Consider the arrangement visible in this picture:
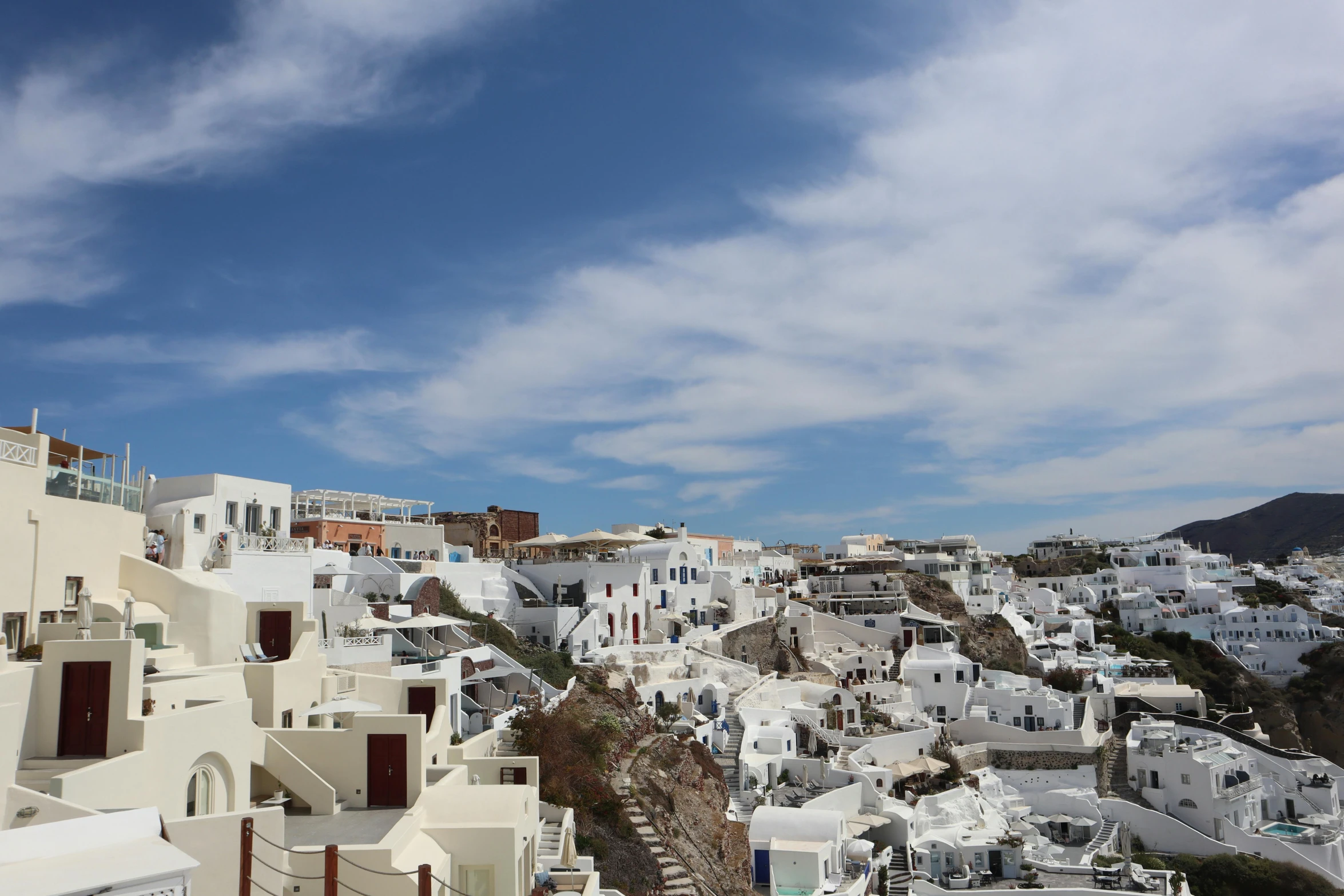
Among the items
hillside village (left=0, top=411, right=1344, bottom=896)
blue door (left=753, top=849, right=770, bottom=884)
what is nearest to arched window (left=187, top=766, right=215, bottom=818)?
hillside village (left=0, top=411, right=1344, bottom=896)

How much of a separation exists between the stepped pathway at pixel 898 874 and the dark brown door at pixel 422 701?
20.1 meters

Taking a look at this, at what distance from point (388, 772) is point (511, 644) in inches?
803

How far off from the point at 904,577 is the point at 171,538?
52674 millimetres

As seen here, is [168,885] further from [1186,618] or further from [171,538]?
[1186,618]

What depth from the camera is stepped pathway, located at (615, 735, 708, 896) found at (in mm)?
19828

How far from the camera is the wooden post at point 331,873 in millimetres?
10383

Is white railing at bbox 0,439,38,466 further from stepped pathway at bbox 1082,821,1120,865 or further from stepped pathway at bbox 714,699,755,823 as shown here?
stepped pathway at bbox 1082,821,1120,865

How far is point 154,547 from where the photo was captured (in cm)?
2133

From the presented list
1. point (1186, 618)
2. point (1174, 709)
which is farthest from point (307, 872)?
point (1186, 618)

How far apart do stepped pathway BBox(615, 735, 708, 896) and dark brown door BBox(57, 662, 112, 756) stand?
12.5 m

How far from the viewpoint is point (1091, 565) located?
90.4 meters

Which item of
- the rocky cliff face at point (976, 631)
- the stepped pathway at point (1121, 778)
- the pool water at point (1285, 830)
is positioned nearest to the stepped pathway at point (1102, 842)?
the stepped pathway at point (1121, 778)

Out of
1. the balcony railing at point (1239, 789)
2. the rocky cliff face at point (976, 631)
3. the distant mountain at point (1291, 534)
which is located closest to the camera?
the balcony railing at point (1239, 789)

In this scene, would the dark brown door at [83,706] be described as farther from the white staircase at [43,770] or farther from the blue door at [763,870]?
the blue door at [763,870]
